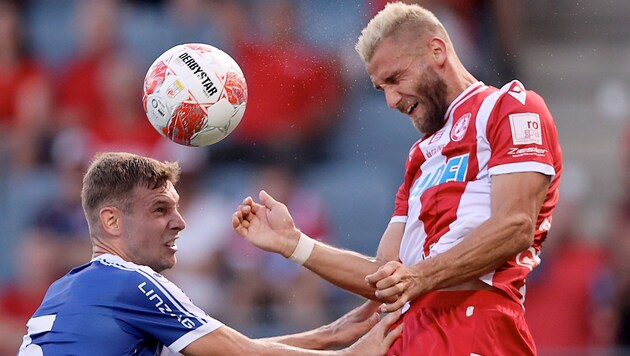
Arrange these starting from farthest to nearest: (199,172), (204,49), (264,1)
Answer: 1. (264,1)
2. (199,172)
3. (204,49)

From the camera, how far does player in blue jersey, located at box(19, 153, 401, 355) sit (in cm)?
555

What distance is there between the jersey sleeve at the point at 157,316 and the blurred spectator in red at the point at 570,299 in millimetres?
4193

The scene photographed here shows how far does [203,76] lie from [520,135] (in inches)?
68.6

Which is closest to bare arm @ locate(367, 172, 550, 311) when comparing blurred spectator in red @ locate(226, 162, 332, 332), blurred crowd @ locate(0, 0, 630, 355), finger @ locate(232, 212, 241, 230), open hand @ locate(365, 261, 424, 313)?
open hand @ locate(365, 261, 424, 313)

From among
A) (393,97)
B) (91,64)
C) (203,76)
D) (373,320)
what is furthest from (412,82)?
(91,64)

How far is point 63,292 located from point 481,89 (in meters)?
2.33

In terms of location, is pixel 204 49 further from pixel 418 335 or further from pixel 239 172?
pixel 239 172

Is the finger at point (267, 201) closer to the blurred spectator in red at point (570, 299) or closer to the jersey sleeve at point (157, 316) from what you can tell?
the jersey sleeve at point (157, 316)

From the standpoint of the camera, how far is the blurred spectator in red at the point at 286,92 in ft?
33.3

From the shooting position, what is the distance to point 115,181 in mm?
5992

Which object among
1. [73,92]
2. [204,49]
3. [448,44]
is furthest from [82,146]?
[448,44]

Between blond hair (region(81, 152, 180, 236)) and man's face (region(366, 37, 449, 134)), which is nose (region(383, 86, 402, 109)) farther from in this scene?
blond hair (region(81, 152, 180, 236))

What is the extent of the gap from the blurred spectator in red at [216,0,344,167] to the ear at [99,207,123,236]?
4083 mm

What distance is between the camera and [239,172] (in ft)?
34.1
